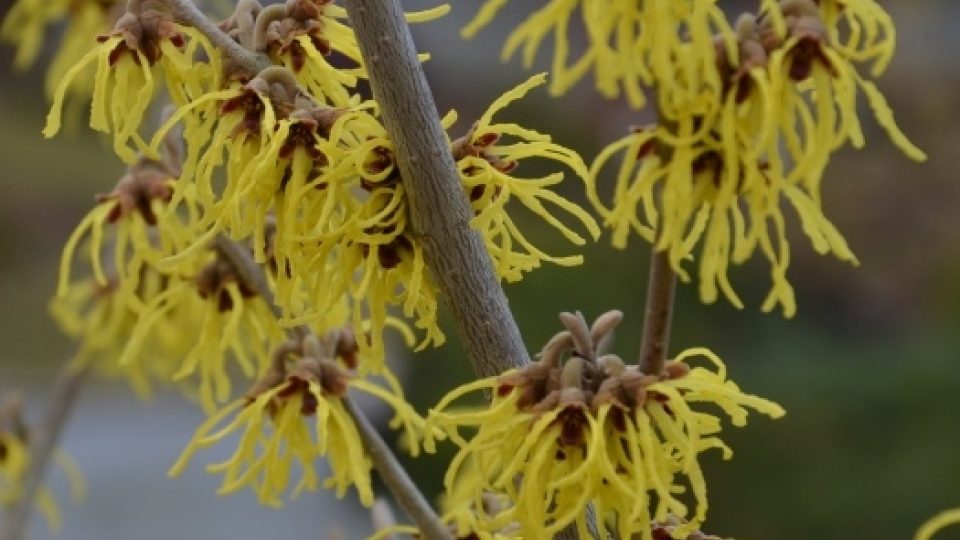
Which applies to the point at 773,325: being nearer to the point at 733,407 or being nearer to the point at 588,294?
the point at 588,294

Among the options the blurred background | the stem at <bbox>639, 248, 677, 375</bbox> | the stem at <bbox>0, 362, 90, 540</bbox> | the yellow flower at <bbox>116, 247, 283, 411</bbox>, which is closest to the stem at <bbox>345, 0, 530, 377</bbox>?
the stem at <bbox>639, 248, 677, 375</bbox>

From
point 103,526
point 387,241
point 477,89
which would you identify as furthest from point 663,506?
point 477,89

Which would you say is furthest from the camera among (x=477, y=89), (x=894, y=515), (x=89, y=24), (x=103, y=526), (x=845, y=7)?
(x=477, y=89)

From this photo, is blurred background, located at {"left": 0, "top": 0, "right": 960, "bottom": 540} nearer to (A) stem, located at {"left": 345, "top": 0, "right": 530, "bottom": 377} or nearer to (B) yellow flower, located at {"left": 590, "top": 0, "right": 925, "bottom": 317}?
(A) stem, located at {"left": 345, "top": 0, "right": 530, "bottom": 377}

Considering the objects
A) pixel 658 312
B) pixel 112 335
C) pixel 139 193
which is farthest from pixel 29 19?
pixel 658 312

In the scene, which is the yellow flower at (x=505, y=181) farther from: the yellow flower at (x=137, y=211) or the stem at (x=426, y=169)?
the yellow flower at (x=137, y=211)

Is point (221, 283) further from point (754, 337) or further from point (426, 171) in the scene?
point (754, 337)

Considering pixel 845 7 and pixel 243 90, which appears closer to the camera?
pixel 845 7
